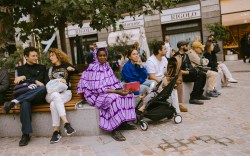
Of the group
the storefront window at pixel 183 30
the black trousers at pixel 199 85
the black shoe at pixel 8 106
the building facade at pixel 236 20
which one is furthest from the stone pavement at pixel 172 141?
the storefront window at pixel 183 30

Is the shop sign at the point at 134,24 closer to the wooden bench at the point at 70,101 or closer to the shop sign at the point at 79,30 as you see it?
the shop sign at the point at 79,30

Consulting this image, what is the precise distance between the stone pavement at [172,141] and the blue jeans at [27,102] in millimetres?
348

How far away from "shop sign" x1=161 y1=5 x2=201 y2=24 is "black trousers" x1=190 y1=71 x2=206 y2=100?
1254 cm

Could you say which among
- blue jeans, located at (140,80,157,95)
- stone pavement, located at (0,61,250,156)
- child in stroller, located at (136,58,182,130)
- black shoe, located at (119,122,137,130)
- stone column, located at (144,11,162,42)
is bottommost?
stone pavement, located at (0,61,250,156)

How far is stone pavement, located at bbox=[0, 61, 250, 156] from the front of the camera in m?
4.69

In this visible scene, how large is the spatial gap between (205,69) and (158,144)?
3.92m

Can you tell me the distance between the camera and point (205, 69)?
8375 mm

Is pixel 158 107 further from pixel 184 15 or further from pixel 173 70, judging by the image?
pixel 184 15

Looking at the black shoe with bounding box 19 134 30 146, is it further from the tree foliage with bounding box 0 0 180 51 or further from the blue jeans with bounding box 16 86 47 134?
the tree foliage with bounding box 0 0 180 51

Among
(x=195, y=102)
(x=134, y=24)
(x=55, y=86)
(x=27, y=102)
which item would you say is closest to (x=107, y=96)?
(x=55, y=86)

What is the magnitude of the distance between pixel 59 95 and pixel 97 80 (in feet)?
2.42

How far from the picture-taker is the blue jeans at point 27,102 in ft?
18.6

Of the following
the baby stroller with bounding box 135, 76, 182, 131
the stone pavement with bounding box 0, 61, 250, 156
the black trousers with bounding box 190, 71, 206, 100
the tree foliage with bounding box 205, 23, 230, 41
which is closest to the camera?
the stone pavement with bounding box 0, 61, 250, 156

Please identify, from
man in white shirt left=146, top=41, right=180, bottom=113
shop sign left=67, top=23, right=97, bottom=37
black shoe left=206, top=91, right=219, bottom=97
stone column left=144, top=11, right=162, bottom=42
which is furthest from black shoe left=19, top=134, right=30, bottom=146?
shop sign left=67, top=23, right=97, bottom=37
